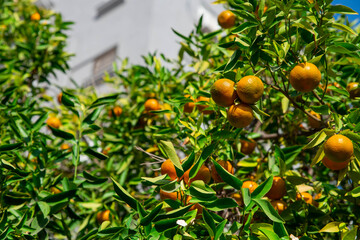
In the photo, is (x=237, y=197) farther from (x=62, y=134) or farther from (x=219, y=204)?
(x=62, y=134)

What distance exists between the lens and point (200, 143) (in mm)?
1507

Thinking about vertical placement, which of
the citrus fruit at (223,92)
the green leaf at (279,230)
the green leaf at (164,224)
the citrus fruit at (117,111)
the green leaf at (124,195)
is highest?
the citrus fruit at (223,92)

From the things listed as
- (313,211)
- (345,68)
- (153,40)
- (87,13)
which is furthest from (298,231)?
(87,13)

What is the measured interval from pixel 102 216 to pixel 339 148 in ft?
4.79

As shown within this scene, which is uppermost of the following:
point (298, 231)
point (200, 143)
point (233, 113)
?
point (233, 113)

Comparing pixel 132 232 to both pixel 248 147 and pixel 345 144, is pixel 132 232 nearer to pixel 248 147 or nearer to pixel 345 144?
pixel 345 144

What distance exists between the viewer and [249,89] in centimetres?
135

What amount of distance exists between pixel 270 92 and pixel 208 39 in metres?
0.57

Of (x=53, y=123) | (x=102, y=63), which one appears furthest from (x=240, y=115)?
(x=102, y=63)

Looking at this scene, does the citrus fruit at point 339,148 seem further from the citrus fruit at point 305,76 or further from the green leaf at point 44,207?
the green leaf at point 44,207

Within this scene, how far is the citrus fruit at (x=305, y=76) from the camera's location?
1.39 meters

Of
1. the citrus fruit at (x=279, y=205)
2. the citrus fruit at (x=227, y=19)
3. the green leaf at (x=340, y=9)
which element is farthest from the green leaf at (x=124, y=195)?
the citrus fruit at (x=227, y=19)

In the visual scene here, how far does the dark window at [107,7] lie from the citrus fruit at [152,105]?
5150mm

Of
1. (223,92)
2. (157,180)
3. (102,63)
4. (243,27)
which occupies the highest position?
(243,27)
